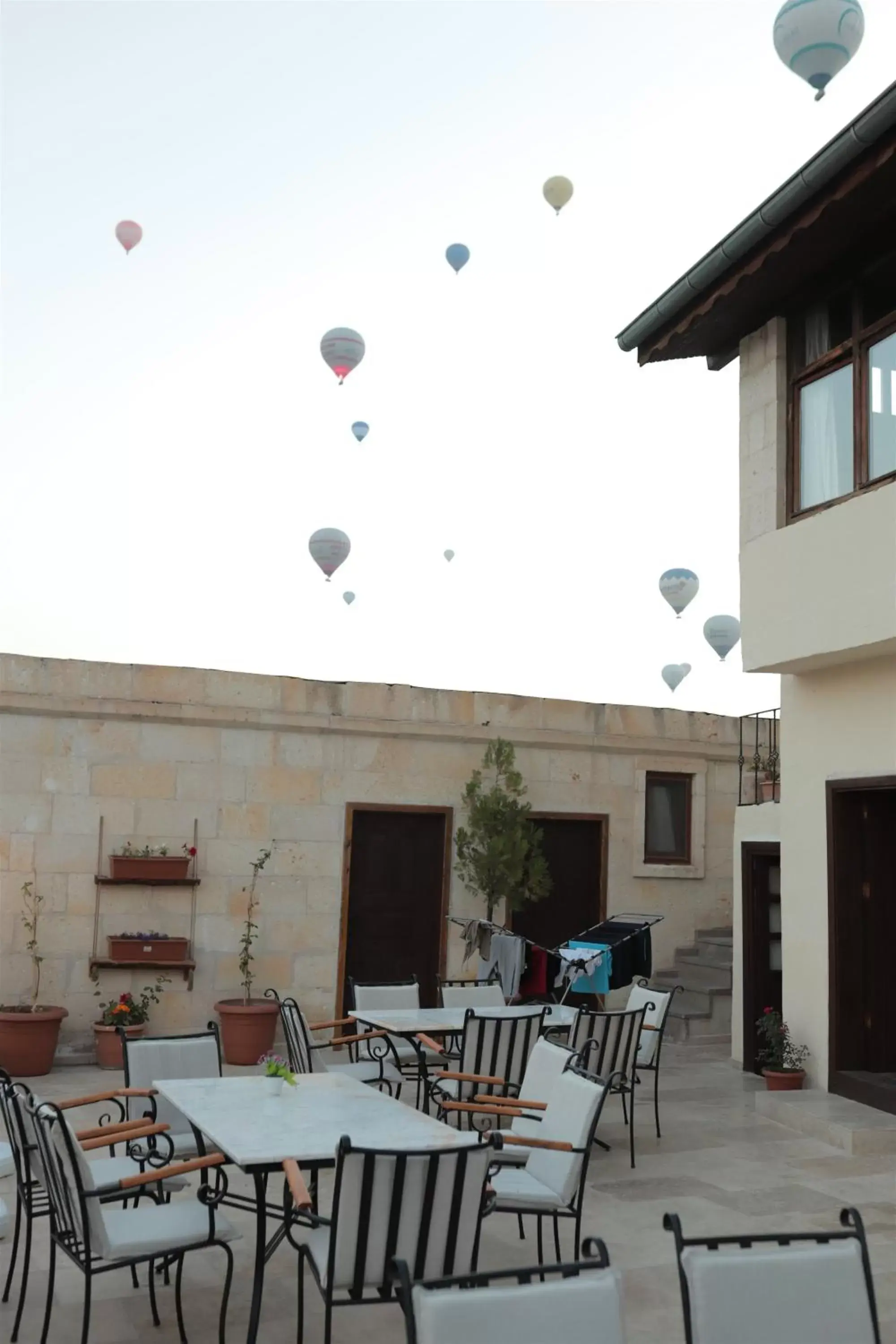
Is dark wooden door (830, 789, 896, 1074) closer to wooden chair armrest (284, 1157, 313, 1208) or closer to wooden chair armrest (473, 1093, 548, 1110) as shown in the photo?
wooden chair armrest (473, 1093, 548, 1110)

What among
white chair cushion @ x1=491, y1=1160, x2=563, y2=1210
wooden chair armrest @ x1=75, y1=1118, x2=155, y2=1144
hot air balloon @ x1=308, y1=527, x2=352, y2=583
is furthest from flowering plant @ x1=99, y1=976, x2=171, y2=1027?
white chair cushion @ x1=491, y1=1160, x2=563, y2=1210

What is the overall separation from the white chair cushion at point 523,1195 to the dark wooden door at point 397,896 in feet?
20.9

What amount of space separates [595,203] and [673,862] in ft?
20.5

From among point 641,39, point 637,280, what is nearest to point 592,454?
point 637,280

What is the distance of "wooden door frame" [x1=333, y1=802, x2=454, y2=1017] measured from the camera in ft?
35.0

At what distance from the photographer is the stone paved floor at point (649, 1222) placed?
4.23m

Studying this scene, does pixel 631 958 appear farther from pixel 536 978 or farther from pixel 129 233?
pixel 129 233

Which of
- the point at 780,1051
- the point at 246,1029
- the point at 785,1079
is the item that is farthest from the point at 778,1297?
the point at 246,1029

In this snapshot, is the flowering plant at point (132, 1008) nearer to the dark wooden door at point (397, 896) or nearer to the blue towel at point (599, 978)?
the dark wooden door at point (397, 896)

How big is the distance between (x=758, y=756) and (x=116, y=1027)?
644 cm

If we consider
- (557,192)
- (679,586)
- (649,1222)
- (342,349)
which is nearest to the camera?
(649,1222)

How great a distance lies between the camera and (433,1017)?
7.29 m

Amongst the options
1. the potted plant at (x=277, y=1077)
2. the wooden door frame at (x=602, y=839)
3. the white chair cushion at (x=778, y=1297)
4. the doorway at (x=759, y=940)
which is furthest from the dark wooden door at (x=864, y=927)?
the white chair cushion at (x=778, y=1297)

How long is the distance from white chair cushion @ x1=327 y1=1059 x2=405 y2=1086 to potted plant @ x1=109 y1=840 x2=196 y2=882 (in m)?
3.25
